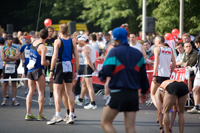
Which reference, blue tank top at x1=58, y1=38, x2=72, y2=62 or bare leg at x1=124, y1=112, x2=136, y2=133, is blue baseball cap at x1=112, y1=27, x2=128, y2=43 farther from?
blue tank top at x1=58, y1=38, x2=72, y2=62

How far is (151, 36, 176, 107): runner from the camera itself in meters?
8.54

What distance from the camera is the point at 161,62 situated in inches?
340

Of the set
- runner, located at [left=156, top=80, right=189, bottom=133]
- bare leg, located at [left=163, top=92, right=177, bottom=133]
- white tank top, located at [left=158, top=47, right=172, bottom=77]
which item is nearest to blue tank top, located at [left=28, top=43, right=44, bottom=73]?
white tank top, located at [left=158, top=47, right=172, bottom=77]

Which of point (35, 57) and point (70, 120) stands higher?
point (35, 57)

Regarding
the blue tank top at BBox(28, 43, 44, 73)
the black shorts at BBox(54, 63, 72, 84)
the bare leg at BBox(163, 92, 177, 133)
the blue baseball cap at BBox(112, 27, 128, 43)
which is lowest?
the bare leg at BBox(163, 92, 177, 133)

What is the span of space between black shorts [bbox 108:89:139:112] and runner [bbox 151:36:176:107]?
10.7 ft

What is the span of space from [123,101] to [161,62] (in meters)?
3.59

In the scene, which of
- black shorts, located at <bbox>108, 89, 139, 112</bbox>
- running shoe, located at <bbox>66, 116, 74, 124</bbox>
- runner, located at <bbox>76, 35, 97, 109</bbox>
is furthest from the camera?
runner, located at <bbox>76, 35, 97, 109</bbox>

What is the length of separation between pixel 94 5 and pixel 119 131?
101 feet

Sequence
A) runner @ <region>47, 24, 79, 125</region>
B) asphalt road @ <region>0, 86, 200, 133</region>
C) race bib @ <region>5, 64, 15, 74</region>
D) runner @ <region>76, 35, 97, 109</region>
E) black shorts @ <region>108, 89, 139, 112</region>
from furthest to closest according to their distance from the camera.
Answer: race bib @ <region>5, 64, 15, 74</region>, runner @ <region>76, 35, 97, 109</region>, runner @ <region>47, 24, 79, 125</region>, asphalt road @ <region>0, 86, 200, 133</region>, black shorts @ <region>108, 89, 139, 112</region>

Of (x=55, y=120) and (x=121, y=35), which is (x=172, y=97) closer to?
(x=121, y=35)

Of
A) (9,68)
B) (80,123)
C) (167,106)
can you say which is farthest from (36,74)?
(167,106)

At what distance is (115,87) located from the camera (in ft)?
17.5

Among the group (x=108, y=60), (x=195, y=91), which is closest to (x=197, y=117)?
(x=195, y=91)
